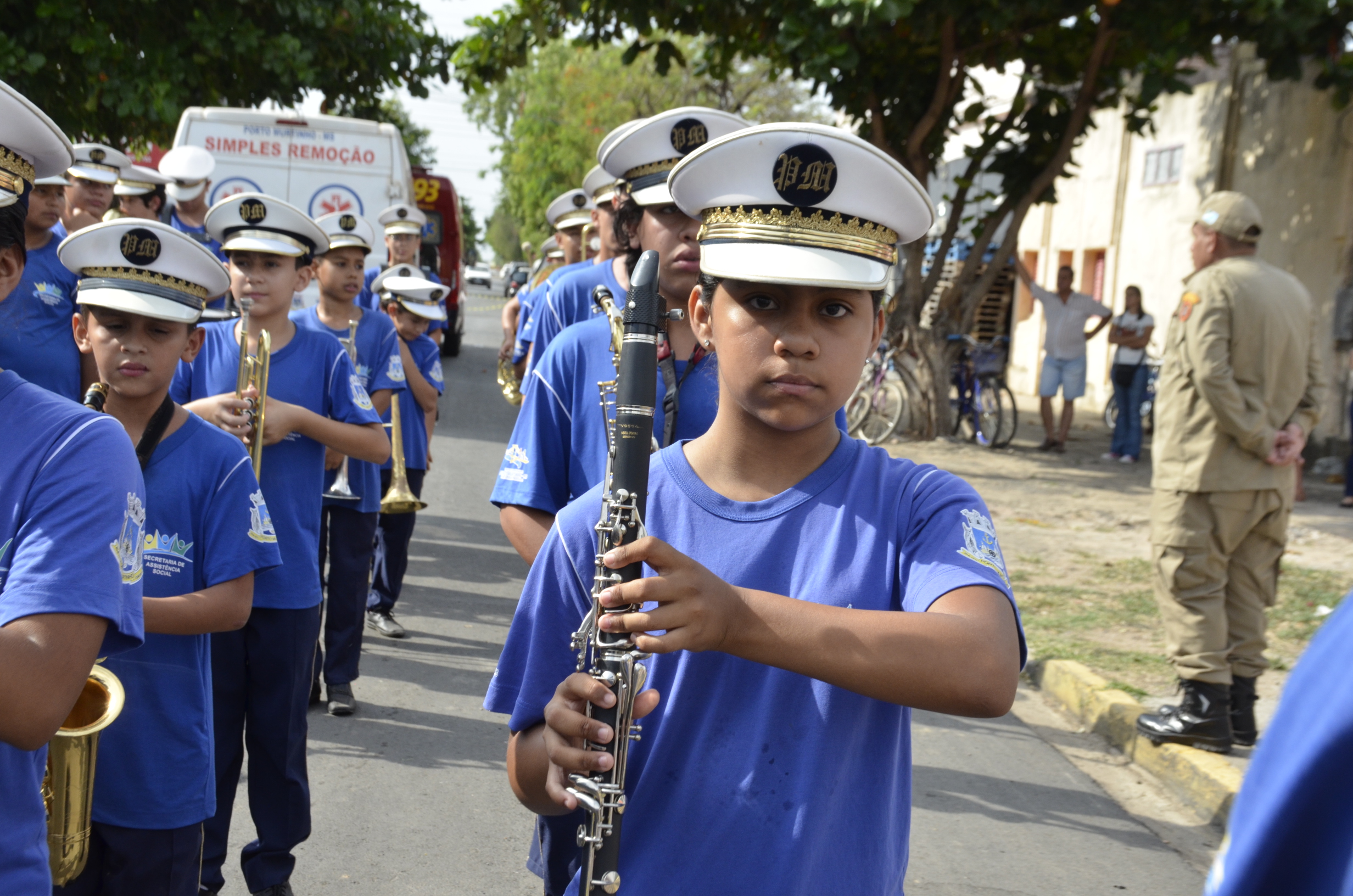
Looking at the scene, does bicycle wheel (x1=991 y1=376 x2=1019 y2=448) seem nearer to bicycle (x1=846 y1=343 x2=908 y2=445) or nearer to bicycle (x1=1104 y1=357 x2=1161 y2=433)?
bicycle (x1=846 y1=343 x2=908 y2=445)

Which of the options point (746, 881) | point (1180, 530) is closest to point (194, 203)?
point (1180, 530)

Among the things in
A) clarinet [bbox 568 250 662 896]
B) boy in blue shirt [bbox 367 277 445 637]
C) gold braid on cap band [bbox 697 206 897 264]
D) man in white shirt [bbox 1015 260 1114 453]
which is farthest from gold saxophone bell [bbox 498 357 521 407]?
man in white shirt [bbox 1015 260 1114 453]

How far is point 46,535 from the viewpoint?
173cm

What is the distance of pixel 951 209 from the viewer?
594 inches

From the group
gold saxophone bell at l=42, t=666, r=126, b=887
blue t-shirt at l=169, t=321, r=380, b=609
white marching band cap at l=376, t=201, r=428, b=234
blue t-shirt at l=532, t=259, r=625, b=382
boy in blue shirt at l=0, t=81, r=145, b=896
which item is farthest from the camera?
white marching band cap at l=376, t=201, r=428, b=234

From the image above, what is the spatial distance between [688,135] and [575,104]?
43218 mm

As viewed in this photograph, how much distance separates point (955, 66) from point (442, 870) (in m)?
12.4

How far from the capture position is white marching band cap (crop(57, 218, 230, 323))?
327 cm

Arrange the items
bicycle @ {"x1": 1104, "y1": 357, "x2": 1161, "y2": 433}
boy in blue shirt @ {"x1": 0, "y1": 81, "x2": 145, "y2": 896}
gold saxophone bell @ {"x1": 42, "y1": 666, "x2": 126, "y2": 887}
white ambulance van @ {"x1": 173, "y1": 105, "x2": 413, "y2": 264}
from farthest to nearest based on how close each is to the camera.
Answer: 1. bicycle @ {"x1": 1104, "y1": 357, "x2": 1161, "y2": 433}
2. white ambulance van @ {"x1": 173, "y1": 105, "x2": 413, "y2": 264}
3. gold saxophone bell @ {"x1": 42, "y1": 666, "x2": 126, "y2": 887}
4. boy in blue shirt @ {"x1": 0, "y1": 81, "x2": 145, "y2": 896}

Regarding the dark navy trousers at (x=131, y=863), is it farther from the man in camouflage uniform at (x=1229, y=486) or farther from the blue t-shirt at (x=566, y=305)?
the man in camouflage uniform at (x=1229, y=486)

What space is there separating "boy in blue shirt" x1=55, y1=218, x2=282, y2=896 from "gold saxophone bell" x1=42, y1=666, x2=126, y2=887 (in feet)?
1.56

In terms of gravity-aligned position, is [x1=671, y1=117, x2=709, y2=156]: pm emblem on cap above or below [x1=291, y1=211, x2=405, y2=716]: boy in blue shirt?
above

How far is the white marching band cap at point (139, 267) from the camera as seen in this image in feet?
10.7

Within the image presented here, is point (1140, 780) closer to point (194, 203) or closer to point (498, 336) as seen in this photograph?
point (194, 203)
